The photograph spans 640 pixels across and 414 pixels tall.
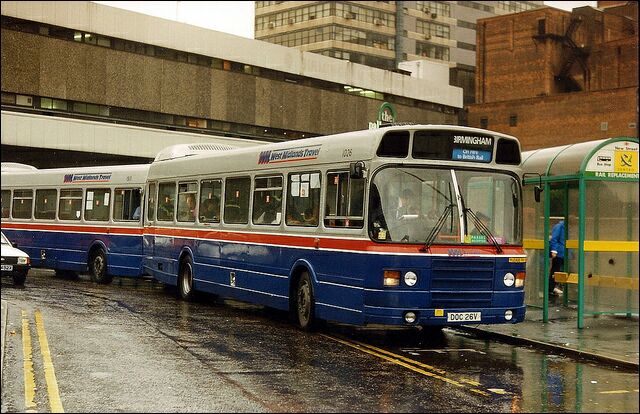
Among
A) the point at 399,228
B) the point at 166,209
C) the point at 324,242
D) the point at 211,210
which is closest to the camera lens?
the point at 399,228

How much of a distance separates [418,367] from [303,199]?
4.22 m

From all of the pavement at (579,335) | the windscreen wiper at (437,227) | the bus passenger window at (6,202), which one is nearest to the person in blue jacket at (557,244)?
the pavement at (579,335)

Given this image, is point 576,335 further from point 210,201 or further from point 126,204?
point 126,204

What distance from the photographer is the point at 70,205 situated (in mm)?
24531

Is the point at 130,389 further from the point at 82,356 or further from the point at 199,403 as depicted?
the point at 82,356

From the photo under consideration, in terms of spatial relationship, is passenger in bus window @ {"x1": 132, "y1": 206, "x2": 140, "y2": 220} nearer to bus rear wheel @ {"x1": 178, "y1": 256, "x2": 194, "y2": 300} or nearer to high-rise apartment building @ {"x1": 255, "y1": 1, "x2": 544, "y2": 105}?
bus rear wheel @ {"x1": 178, "y1": 256, "x2": 194, "y2": 300}

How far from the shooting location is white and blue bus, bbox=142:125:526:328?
12.3 m

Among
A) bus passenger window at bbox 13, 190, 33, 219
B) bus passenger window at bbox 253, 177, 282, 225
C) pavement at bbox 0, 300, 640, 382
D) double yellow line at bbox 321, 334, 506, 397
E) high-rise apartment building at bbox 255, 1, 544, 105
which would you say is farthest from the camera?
high-rise apartment building at bbox 255, 1, 544, 105

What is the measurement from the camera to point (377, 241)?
40.5ft

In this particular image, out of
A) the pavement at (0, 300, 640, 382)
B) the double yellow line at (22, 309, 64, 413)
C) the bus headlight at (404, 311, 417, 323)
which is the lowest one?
the double yellow line at (22, 309, 64, 413)

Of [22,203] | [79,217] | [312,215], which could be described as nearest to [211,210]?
[312,215]

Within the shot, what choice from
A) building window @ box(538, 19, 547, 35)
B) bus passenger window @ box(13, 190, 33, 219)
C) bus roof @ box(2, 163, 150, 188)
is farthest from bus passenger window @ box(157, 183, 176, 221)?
building window @ box(538, 19, 547, 35)

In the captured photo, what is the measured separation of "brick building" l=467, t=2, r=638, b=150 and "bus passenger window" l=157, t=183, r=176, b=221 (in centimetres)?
5746

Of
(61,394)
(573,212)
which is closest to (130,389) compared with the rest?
(61,394)
